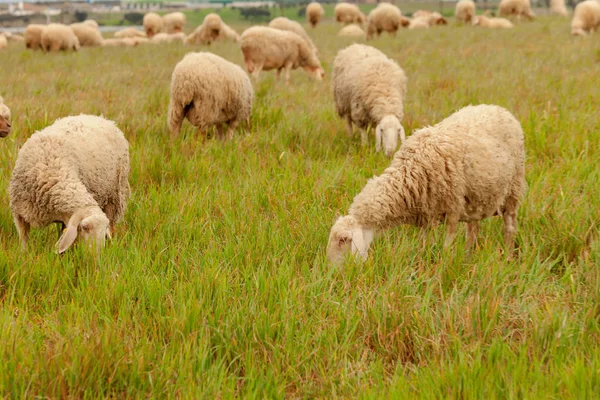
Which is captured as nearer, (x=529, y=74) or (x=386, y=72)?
(x=386, y=72)

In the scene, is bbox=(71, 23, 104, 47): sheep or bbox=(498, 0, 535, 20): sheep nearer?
bbox=(71, 23, 104, 47): sheep

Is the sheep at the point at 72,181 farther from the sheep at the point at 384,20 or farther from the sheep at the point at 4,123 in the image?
the sheep at the point at 384,20

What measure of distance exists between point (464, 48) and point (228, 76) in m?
7.68

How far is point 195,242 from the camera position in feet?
10.4

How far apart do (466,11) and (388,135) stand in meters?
21.9

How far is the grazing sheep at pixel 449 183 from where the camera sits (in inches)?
133

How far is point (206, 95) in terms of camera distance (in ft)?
19.0

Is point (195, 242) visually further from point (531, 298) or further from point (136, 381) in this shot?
point (531, 298)

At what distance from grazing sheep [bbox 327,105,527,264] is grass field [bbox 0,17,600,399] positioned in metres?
0.13

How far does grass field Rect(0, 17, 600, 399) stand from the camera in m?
1.99

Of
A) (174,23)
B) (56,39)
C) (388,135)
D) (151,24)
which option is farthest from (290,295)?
(174,23)

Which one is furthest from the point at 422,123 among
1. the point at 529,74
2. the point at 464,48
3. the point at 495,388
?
the point at 464,48

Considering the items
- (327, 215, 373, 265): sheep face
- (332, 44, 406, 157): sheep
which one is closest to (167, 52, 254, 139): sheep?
(332, 44, 406, 157): sheep

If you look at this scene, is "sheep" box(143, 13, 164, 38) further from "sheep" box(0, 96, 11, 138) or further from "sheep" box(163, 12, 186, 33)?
"sheep" box(0, 96, 11, 138)
